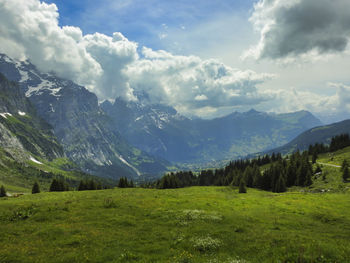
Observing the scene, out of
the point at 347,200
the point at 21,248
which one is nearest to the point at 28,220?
the point at 21,248

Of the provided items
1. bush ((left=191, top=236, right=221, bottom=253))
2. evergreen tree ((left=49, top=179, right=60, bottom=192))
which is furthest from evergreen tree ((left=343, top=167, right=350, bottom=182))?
evergreen tree ((left=49, top=179, right=60, bottom=192))

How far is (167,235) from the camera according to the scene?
21.0 m

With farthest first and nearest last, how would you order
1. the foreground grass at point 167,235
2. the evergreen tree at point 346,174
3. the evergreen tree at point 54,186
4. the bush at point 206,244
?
the evergreen tree at point 54,186 → the evergreen tree at point 346,174 → the bush at point 206,244 → the foreground grass at point 167,235

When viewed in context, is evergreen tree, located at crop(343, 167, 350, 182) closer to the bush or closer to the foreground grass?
the foreground grass

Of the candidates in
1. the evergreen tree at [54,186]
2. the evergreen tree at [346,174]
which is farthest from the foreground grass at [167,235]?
the evergreen tree at [54,186]

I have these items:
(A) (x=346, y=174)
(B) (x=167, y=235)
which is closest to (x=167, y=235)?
(B) (x=167, y=235)

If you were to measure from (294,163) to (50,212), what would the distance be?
3144 inches

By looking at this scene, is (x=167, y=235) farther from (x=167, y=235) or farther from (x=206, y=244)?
(x=206, y=244)

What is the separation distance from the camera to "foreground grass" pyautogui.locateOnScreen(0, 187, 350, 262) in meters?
16.1

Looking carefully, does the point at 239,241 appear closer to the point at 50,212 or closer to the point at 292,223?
the point at 292,223

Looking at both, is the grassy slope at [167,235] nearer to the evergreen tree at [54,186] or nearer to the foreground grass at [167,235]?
the foreground grass at [167,235]

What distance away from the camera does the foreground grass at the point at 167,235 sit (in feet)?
52.7

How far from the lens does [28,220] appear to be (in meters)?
25.8

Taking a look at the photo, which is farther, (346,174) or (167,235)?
(346,174)
